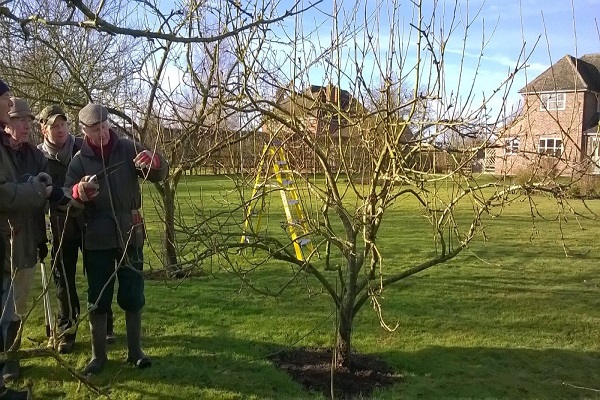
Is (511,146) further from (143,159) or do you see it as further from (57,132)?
(57,132)

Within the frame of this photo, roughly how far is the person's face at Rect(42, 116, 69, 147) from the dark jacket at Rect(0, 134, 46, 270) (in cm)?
48

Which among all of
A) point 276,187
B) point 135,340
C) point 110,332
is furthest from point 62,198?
point 110,332

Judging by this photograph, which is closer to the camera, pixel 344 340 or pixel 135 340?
pixel 135 340

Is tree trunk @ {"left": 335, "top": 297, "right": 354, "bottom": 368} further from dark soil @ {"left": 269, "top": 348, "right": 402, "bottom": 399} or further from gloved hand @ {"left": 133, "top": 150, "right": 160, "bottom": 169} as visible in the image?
gloved hand @ {"left": 133, "top": 150, "right": 160, "bottom": 169}

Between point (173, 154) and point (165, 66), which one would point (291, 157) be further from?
point (165, 66)

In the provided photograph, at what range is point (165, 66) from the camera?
627 centimetres

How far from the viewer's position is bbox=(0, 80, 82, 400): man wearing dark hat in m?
3.28

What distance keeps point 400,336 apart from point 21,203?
131 inches

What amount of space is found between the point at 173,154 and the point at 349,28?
7.96 ft

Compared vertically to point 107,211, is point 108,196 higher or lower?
higher

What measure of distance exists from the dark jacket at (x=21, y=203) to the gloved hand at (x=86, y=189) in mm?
197

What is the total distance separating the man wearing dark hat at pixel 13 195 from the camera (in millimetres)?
3279

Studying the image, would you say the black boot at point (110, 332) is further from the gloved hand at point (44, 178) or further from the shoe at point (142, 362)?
the gloved hand at point (44, 178)

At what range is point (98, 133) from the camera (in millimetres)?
3781
